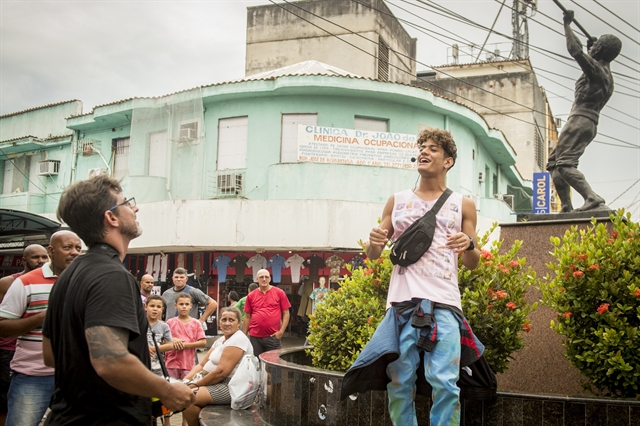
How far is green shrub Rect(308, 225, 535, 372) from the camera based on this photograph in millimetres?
4977

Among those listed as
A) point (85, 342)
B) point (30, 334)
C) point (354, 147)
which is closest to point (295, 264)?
point (354, 147)

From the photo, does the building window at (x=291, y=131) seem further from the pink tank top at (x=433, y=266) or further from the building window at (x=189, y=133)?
the pink tank top at (x=433, y=266)

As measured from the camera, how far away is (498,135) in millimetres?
22891

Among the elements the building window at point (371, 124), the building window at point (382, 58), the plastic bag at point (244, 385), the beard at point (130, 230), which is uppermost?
the building window at point (382, 58)

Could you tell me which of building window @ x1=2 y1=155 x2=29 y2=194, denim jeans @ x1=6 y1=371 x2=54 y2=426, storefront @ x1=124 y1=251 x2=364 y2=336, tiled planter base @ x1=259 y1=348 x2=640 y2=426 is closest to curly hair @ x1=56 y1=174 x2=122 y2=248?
denim jeans @ x1=6 y1=371 x2=54 y2=426

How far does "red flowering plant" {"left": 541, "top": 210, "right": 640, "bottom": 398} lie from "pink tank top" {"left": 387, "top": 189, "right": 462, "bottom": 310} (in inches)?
62.3

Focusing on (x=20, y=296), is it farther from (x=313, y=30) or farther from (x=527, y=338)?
(x=313, y=30)

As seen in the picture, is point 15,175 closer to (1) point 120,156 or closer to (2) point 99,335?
(1) point 120,156

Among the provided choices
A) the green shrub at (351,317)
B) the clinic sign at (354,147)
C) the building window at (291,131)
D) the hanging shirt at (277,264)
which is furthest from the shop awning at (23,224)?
the green shrub at (351,317)

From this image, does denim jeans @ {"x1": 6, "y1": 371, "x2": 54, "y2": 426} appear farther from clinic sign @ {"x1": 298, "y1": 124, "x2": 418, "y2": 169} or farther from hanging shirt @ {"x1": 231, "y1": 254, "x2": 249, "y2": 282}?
clinic sign @ {"x1": 298, "y1": 124, "x2": 418, "y2": 169}

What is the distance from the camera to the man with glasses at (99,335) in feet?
8.00

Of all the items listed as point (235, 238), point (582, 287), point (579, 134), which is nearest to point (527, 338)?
point (582, 287)

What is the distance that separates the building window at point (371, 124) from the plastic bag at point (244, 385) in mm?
13817

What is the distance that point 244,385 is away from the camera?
630 centimetres
